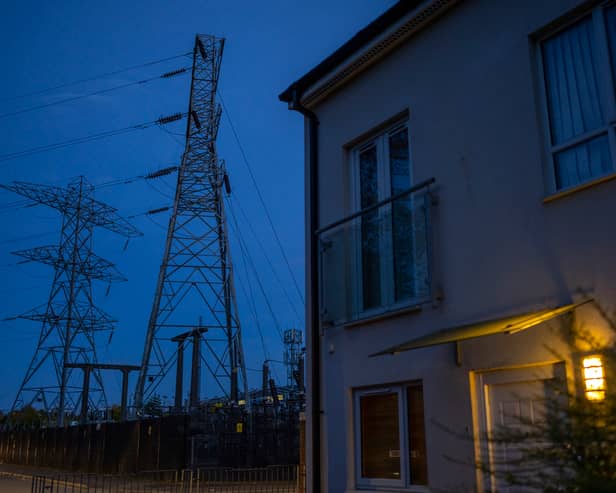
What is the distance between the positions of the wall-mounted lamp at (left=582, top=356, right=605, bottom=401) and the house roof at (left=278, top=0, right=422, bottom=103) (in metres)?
4.67

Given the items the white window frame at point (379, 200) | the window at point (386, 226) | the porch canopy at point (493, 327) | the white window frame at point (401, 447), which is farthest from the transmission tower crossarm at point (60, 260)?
the porch canopy at point (493, 327)

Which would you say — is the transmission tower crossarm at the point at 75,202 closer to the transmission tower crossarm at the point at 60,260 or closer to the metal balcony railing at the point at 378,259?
the transmission tower crossarm at the point at 60,260

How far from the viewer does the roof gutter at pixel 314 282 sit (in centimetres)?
951

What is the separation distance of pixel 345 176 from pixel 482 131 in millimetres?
2686

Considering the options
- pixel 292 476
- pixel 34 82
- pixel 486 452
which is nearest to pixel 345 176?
pixel 486 452

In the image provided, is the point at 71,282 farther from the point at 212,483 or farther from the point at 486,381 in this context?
the point at 486,381

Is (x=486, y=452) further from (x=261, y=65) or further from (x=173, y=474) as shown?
(x=261, y=65)

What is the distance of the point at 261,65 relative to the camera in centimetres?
19850

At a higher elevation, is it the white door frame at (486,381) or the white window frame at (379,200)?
the white window frame at (379,200)

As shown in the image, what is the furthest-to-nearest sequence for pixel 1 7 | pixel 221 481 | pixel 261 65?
pixel 261 65
pixel 1 7
pixel 221 481

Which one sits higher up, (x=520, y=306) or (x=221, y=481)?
(x=520, y=306)

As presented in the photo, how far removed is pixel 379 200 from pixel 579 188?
130 inches

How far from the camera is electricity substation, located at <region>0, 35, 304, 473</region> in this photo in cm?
2253

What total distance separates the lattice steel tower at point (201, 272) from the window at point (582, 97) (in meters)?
21.9
